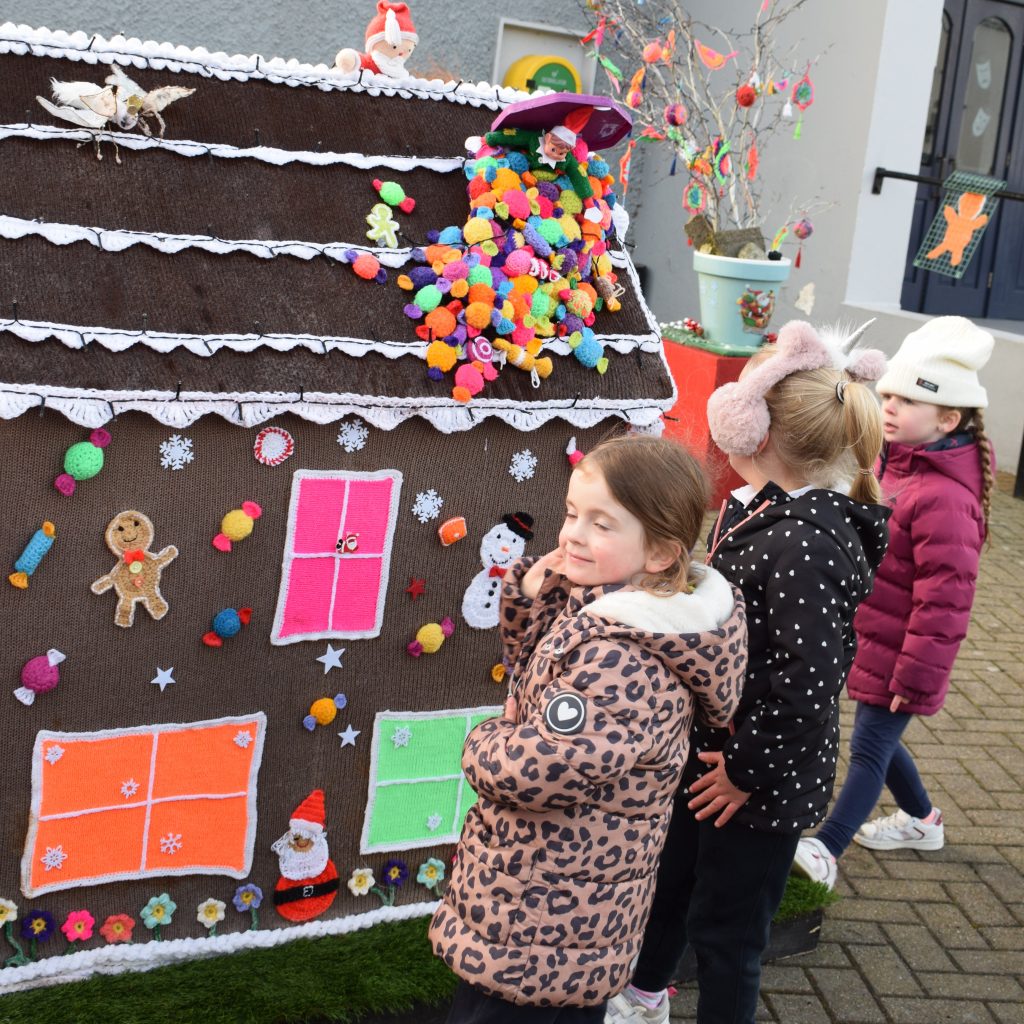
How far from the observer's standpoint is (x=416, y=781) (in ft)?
9.57

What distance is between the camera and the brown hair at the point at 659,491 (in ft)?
6.51

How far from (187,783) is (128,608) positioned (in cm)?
43

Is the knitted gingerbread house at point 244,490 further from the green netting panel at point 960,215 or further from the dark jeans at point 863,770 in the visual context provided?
the green netting panel at point 960,215

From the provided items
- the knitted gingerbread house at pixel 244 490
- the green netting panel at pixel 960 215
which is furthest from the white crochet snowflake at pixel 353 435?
the green netting panel at pixel 960 215

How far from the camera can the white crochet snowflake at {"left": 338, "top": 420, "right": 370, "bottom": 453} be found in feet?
8.51

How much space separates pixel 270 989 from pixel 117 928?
14.0 inches

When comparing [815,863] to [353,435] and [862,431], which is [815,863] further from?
[353,435]

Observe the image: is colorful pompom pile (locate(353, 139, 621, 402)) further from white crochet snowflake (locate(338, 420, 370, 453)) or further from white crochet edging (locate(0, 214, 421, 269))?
white crochet snowflake (locate(338, 420, 370, 453))

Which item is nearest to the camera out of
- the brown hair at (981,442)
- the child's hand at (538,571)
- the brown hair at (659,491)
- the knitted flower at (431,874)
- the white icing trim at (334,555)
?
the brown hair at (659,491)

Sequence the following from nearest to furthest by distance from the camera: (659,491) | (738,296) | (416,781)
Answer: (659,491) < (416,781) < (738,296)

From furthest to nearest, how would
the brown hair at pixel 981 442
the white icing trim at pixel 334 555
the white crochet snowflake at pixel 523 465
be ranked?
the brown hair at pixel 981 442 < the white crochet snowflake at pixel 523 465 < the white icing trim at pixel 334 555

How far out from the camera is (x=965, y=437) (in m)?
3.35

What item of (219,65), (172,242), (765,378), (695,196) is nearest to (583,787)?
(765,378)

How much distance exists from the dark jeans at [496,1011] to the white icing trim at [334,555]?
2.87ft
